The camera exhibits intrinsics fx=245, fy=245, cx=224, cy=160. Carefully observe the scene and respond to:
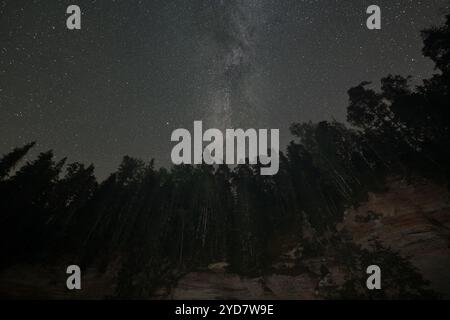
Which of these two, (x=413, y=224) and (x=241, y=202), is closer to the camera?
(x=413, y=224)

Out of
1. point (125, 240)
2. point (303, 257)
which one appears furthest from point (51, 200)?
point (303, 257)

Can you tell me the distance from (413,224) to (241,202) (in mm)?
23943

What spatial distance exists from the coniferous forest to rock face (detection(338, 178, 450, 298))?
1201 millimetres

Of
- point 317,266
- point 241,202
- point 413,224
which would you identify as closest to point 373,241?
point 413,224

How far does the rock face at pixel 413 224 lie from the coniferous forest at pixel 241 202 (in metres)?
1.20

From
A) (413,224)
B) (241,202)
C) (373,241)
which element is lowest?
(373,241)

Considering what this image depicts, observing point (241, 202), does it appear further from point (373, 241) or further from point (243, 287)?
point (373, 241)

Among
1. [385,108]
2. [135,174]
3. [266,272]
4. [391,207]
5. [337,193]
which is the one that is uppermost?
[385,108]

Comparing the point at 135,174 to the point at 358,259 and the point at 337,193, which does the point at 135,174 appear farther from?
the point at 358,259

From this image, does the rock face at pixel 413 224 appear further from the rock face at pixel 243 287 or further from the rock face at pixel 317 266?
the rock face at pixel 243 287

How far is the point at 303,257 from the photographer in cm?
3150

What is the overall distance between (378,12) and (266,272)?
29.0 metres

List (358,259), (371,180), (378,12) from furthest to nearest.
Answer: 1. (371,180)
2. (358,259)
3. (378,12)

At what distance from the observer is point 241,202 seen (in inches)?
1673
